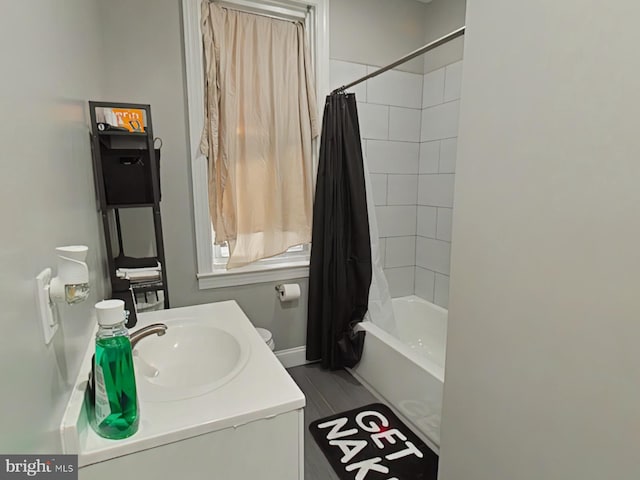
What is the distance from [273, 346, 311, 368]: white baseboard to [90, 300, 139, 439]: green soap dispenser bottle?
1720 millimetres

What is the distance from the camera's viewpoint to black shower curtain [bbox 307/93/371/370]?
2.26 metres

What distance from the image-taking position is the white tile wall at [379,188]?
2.72 m

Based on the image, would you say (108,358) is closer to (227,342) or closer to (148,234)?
(227,342)

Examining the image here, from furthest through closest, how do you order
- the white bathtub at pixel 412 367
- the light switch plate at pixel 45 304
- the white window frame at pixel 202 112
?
the white window frame at pixel 202 112 < the white bathtub at pixel 412 367 < the light switch plate at pixel 45 304

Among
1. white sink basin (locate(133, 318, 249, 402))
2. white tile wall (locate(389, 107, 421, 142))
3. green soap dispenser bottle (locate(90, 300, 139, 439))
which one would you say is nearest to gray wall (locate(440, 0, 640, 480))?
white sink basin (locate(133, 318, 249, 402))

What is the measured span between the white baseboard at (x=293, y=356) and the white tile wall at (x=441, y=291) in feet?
3.59

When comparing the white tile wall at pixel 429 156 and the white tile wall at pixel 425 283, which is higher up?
Answer: the white tile wall at pixel 429 156

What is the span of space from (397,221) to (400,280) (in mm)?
495

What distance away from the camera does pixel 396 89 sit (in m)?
2.66

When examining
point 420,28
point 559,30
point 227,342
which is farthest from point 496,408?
point 420,28

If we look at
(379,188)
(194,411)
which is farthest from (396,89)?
(194,411)

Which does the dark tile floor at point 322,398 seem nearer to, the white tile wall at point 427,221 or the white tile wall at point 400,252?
the white tile wall at point 400,252

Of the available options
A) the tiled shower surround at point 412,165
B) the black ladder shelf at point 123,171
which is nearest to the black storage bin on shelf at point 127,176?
the black ladder shelf at point 123,171

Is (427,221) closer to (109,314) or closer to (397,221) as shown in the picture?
(397,221)
